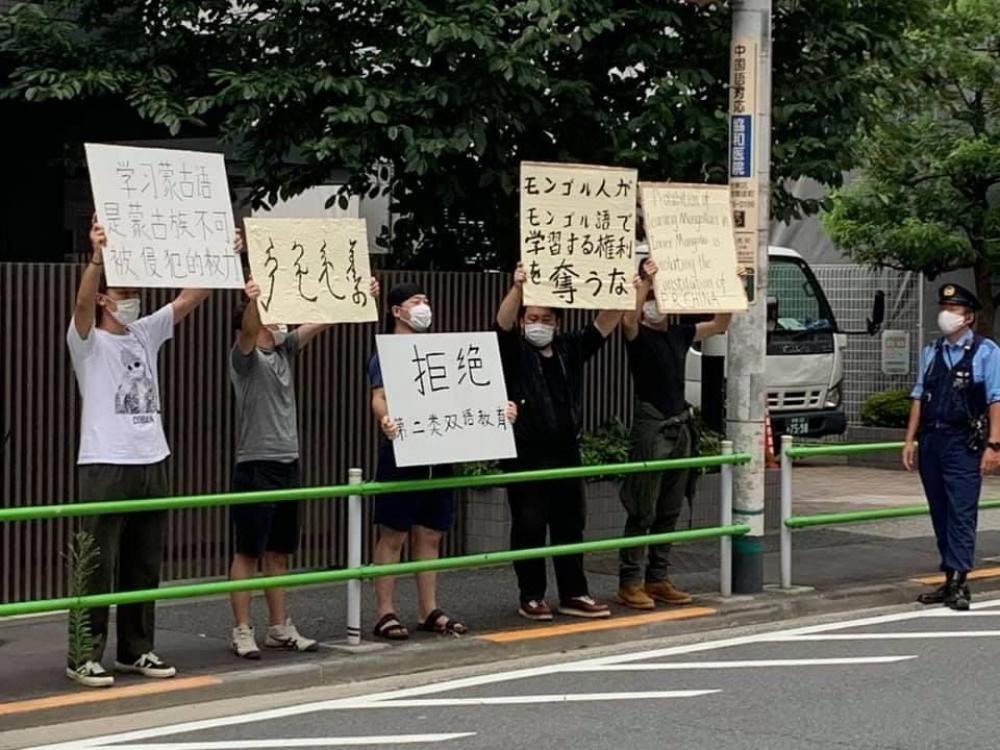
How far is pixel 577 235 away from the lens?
9820 millimetres

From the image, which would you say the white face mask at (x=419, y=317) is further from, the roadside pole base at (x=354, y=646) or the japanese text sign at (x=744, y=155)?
the japanese text sign at (x=744, y=155)

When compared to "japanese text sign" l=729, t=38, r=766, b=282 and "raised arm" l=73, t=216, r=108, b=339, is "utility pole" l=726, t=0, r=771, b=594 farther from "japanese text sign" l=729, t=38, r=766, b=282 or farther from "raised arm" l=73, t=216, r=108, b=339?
"raised arm" l=73, t=216, r=108, b=339

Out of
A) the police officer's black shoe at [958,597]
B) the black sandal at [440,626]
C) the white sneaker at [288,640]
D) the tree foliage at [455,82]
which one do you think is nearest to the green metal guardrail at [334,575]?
the white sneaker at [288,640]

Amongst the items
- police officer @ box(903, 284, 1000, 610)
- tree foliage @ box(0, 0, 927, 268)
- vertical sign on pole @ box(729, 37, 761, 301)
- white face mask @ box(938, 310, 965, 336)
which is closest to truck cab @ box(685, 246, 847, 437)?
tree foliage @ box(0, 0, 927, 268)

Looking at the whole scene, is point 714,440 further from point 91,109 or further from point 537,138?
point 91,109

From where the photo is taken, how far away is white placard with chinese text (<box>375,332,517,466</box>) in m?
9.28

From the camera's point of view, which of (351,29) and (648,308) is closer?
(648,308)

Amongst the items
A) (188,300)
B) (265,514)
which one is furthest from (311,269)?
(265,514)

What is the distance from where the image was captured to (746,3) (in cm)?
1094

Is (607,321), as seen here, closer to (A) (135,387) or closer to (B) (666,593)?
(B) (666,593)

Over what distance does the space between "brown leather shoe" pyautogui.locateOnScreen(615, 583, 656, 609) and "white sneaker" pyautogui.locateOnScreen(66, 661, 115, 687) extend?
3421 mm

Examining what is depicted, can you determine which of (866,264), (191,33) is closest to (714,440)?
(191,33)

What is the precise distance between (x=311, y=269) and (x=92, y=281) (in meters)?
1.31

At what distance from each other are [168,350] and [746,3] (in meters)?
4.24
